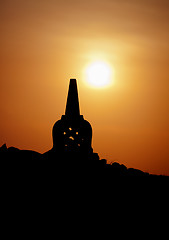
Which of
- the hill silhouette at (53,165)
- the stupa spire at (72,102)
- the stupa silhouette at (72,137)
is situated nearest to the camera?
the hill silhouette at (53,165)

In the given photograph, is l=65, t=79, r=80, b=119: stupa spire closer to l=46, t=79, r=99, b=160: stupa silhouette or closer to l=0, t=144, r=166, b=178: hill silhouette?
l=46, t=79, r=99, b=160: stupa silhouette

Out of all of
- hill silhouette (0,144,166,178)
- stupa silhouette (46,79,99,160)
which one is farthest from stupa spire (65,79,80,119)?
hill silhouette (0,144,166,178)

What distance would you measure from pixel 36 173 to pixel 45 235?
15.1 feet

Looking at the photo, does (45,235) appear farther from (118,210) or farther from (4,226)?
(118,210)

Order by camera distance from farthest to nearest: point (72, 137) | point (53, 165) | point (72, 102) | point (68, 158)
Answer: point (72, 102) < point (72, 137) < point (68, 158) < point (53, 165)

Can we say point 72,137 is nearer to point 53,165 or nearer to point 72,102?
point 72,102

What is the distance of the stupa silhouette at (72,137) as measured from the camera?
876 inches

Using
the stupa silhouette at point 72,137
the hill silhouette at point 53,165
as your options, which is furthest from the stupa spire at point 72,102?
the hill silhouette at point 53,165

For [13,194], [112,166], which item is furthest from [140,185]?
[13,194]

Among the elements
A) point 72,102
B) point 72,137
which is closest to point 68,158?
point 72,137

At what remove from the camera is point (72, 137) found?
2252 cm

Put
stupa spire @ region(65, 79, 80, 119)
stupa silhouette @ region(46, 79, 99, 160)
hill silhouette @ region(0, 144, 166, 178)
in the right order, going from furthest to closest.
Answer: stupa spire @ region(65, 79, 80, 119), stupa silhouette @ region(46, 79, 99, 160), hill silhouette @ region(0, 144, 166, 178)

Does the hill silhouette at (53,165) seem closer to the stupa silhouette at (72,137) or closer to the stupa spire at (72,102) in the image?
the stupa silhouette at (72,137)

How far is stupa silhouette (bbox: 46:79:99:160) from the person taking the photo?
73.0 feet
